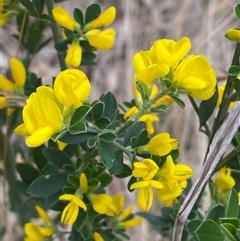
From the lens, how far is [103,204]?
2.41ft

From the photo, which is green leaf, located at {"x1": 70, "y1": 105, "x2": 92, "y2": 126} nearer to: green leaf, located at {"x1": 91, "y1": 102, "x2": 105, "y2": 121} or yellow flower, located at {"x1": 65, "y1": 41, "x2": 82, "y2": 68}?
green leaf, located at {"x1": 91, "y1": 102, "x2": 105, "y2": 121}

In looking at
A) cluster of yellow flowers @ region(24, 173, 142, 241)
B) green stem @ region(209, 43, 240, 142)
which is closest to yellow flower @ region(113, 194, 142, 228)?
cluster of yellow flowers @ region(24, 173, 142, 241)

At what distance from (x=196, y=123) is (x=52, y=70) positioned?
2.30 feet

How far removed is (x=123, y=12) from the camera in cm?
250

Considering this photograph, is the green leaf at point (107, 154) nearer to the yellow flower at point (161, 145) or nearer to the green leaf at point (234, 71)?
the yellow flower at point (161, 145)

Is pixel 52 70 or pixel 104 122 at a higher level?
pixel 104 122

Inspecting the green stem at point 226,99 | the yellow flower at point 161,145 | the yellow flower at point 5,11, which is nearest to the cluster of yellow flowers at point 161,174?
the yellow flower at point 161,145

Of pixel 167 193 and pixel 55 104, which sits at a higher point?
pixel 55 104

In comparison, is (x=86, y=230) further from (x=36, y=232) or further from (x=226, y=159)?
(x=226, y=159)

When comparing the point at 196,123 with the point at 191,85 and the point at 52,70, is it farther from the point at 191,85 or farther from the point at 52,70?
the point at 191,85

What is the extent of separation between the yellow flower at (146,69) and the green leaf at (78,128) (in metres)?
0.11

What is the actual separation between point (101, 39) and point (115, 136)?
24cm

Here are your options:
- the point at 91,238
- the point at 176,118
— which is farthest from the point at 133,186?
the point at 176,118

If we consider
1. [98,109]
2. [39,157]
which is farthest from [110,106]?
[39,157]
